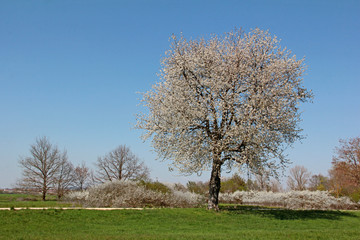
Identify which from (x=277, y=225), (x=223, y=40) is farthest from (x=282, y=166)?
(x=223, y=40)

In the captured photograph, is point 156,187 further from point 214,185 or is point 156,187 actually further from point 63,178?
point 63,178

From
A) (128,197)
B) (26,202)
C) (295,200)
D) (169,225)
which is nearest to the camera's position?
(169,225)

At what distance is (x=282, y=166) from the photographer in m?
18.9

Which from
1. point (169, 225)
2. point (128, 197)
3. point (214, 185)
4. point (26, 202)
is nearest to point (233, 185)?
point (128, 197)

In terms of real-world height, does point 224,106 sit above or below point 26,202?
above

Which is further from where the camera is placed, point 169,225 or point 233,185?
point 233,185

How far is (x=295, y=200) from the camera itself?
1190 inches

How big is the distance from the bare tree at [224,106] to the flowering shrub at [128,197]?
422 centimetres

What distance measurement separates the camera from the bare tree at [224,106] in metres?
18.3

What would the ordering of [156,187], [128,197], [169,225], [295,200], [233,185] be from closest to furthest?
[169,225], [128,197], [156,187], [295,200], [233,185]

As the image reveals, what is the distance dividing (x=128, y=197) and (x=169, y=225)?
7.75 meters

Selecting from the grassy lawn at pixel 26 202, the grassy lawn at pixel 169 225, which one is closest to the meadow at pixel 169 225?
the grassy lawn at pixel 169 225

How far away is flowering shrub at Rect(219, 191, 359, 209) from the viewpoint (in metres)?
30.0

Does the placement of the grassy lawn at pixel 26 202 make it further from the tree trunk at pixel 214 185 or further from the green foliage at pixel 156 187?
the tree trunk at pixel 214 185
